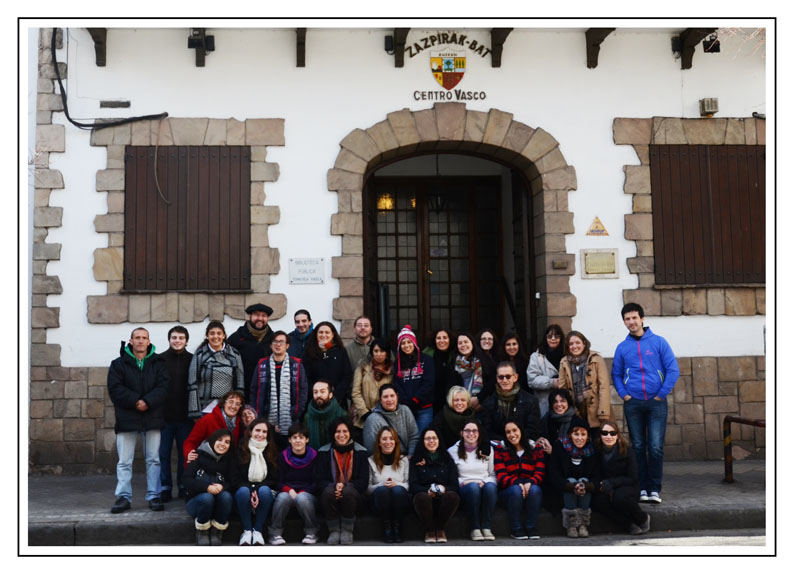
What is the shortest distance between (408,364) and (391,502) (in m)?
1.32

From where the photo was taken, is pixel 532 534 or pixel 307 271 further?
pixel 307 271

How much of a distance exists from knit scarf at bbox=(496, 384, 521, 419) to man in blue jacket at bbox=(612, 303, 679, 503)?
92 cm

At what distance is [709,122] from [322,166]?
4159 mm

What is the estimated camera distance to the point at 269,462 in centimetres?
607

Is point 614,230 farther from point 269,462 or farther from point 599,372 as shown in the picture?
point 269,462

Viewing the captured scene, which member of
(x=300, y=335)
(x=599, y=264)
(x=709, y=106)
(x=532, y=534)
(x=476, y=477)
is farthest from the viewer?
(x=709, y=106)

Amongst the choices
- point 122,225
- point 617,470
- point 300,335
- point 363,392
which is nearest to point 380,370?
point 363,392

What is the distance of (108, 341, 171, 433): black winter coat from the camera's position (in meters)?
6.39

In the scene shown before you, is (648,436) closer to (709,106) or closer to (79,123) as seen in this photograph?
(709,106)

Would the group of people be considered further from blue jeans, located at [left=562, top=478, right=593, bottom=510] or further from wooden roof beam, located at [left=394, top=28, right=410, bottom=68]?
wooden roof beam, located at [left=394, top=28, right=410, bottom=68]

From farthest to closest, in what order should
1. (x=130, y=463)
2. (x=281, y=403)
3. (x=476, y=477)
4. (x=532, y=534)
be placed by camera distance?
(x=281, y=403) → (x=130, y=463) → (x=476, y=477) → (x=532, y=534)

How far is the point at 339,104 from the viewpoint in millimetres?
8516
